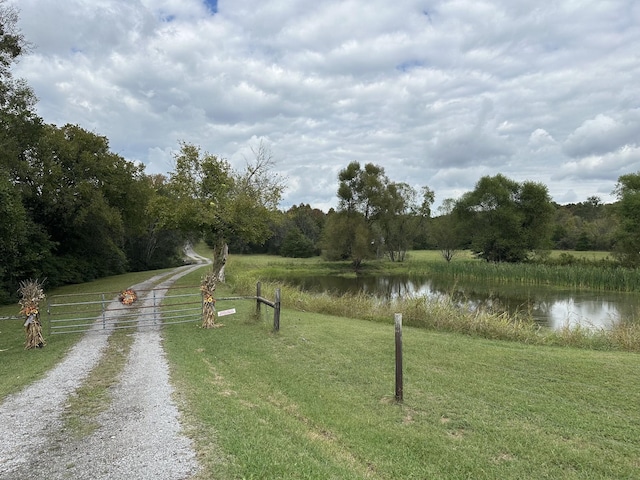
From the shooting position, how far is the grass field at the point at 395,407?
4.25 metres

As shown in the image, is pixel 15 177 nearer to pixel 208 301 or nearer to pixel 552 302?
pixel 208 301

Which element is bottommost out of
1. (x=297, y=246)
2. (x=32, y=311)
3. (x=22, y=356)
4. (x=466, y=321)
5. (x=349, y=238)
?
(x=466, y=321)

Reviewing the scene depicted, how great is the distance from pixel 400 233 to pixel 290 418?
51.3m

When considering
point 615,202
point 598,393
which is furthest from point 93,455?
point 615,202

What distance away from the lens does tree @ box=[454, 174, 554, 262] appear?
4450 cm

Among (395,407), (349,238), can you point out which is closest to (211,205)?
(395,407)

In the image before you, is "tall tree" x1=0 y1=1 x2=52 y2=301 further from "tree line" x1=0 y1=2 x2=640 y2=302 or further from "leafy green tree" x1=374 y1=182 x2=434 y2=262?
"leafy green tree" x1=374 y1=182 x2=434 y2=262

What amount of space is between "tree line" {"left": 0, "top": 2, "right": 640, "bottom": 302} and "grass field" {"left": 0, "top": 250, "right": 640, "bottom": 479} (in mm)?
11954

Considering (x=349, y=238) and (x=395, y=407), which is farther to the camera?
(x=349, y=238)

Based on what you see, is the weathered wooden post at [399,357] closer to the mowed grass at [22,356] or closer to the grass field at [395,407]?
the grass field at [395,407]

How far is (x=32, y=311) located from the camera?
9.68m

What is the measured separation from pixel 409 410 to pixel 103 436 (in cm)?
406

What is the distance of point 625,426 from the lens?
519cm

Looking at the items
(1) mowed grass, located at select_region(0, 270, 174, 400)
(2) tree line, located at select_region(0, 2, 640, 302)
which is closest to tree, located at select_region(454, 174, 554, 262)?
(2) tree line, located at select_region(0, 2, 640, 302)
